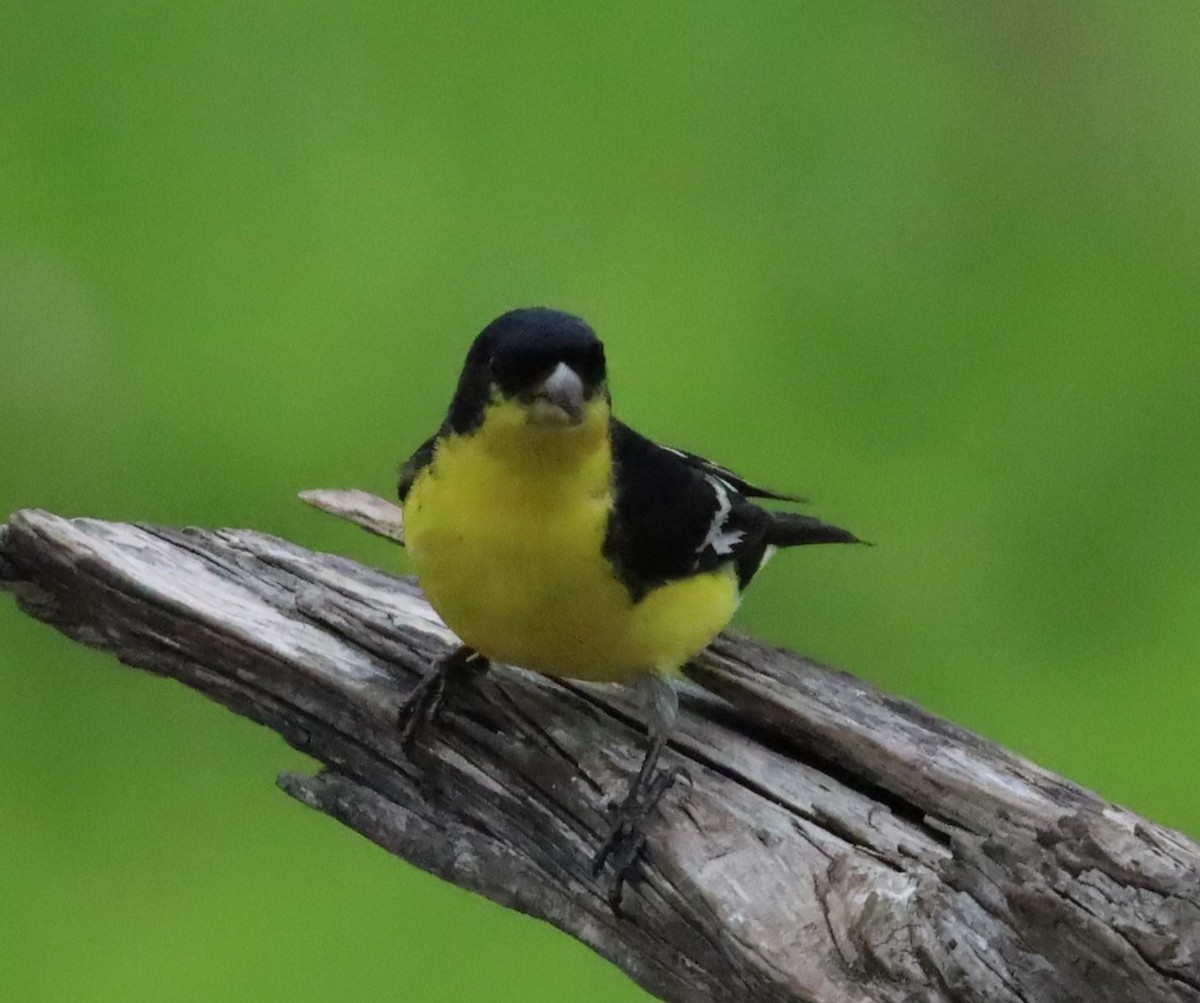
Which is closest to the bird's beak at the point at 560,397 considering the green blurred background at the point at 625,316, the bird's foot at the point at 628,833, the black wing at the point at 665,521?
the black wing at the point at 665,521

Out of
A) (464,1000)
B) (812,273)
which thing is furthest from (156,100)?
(464,1000)

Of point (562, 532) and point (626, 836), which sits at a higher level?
point (562, 532)

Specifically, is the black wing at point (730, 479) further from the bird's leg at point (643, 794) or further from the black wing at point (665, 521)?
the bird's leg at point (643, 794)

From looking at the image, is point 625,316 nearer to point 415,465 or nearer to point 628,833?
point 415,465

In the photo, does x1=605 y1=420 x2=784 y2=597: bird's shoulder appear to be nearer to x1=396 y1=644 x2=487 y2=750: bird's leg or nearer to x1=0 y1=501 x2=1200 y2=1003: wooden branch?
x1=0 y1=501 x2=1200 y2=1003: wooden branch

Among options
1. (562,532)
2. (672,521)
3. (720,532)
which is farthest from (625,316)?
(562,532)

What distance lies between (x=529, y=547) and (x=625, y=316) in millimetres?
1956

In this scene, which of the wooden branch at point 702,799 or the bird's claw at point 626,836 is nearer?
the wooden branch at point 702,799

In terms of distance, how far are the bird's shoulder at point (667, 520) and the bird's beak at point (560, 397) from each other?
0.18 meters

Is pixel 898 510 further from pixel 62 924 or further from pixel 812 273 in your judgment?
pixel 62 924

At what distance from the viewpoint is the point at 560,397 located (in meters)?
1.46

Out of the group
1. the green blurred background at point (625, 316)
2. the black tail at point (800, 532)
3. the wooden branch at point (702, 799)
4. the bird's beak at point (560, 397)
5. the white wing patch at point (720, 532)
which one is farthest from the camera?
the green blurred background at point (625, 316)

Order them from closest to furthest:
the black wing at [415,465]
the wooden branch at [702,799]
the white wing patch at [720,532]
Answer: the wooden branch at [702,799], the black wing at [415,465], the white wing patch at [720,532]

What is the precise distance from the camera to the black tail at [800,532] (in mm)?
2057
